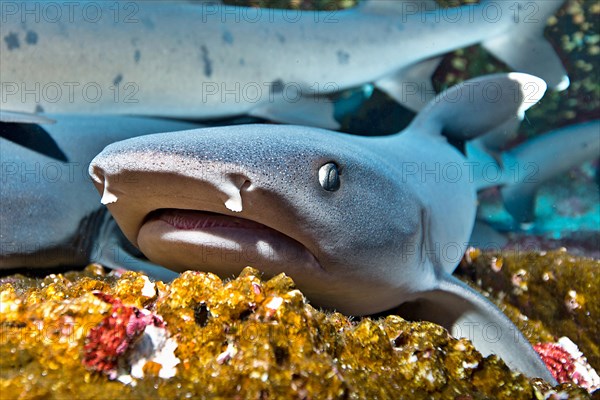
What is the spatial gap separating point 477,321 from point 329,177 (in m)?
1.17

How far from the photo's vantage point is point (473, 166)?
3484 mm

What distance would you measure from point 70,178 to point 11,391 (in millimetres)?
1867

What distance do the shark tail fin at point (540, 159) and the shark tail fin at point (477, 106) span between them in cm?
84

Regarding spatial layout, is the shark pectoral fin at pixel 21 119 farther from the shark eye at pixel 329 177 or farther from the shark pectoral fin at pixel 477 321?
the shark pectoral fin at pixel 477 321

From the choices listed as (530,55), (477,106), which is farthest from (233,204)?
(530,55)

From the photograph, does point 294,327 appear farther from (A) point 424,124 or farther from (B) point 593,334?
(A) point 424,124

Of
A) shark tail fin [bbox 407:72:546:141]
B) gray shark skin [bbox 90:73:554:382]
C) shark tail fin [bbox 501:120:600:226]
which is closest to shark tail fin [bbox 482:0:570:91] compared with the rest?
shark tail fin [bbox 501:120:600:226]

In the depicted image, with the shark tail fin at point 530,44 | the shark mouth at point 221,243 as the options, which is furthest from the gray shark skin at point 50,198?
the shark tail fin at point 530,44

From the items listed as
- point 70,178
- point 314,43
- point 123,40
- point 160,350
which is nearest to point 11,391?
point 160,350

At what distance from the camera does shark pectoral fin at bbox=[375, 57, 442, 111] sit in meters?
4.26

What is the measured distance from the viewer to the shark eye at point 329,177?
5.11 ft

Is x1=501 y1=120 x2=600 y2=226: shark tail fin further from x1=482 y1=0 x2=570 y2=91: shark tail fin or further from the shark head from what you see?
the shark head

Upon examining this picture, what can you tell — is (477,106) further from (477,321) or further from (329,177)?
(329,177)

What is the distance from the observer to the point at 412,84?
14.3 ft
